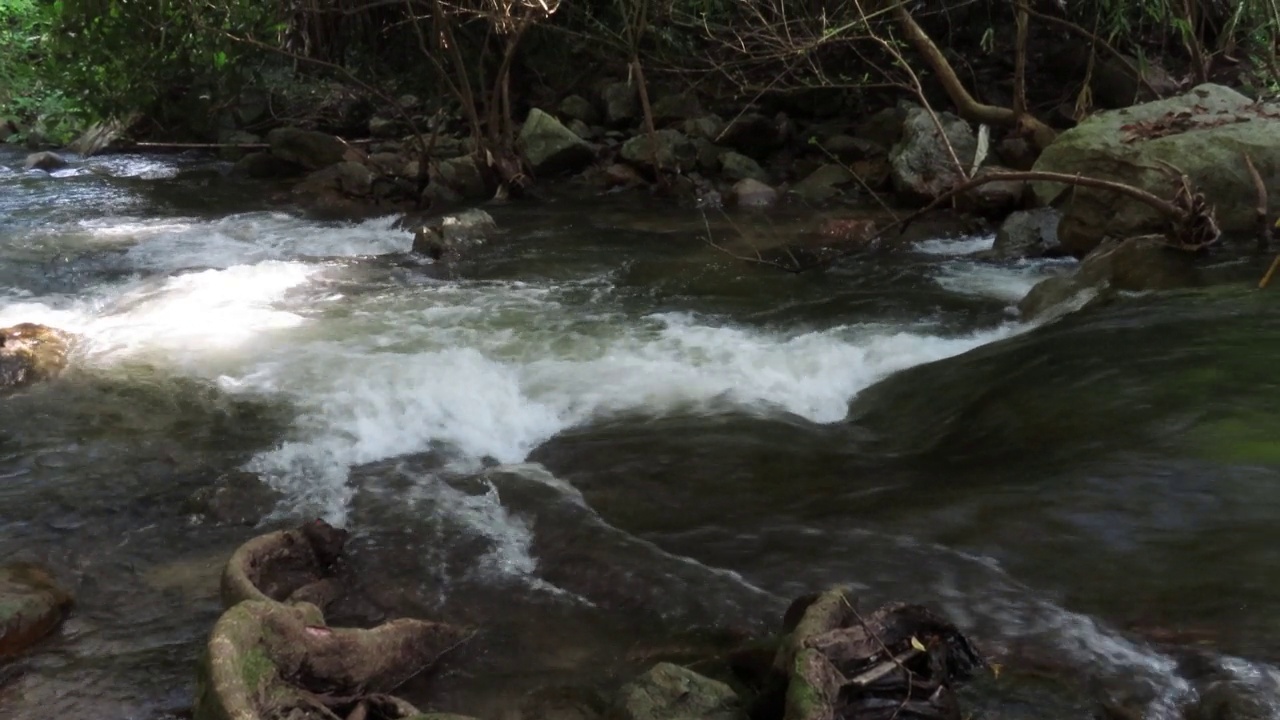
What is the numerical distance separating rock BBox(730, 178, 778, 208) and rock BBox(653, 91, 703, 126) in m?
1.93

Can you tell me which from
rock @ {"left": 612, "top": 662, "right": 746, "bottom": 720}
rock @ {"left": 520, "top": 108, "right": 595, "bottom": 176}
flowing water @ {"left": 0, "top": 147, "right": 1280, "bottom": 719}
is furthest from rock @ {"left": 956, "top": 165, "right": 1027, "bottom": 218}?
rock @ {"left": 612, "top": 662, "right": 746, "bottom": 720}

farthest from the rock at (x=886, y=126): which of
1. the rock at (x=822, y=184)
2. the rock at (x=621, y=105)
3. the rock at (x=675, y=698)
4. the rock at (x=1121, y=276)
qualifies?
the rock at (x=675, y=698)

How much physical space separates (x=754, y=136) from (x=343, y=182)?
456 centimetres

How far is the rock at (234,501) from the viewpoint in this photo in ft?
13.6

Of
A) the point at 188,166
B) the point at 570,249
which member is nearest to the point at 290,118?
the point at 188,166

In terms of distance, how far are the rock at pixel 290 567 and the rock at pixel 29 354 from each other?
2.83m

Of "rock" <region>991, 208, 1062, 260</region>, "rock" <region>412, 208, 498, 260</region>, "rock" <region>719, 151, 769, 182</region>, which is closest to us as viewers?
"rock" <region>991, 208, 1062, 260</region>

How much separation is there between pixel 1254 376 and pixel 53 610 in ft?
15.7

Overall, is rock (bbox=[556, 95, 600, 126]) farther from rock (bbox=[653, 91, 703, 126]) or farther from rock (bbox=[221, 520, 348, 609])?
rock (bbox=[221, 520, 348, 609])

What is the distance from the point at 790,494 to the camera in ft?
13.8

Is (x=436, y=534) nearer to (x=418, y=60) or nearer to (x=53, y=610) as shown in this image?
(x=53, y=610)

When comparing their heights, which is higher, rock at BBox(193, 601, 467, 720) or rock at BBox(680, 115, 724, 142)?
rock at BBox(680, 115, 724, 142)

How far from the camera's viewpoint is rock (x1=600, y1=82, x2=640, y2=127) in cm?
1257

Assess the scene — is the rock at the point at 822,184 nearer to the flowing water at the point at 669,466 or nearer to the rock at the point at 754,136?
the rock at the point at 754,136
